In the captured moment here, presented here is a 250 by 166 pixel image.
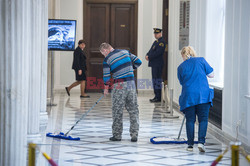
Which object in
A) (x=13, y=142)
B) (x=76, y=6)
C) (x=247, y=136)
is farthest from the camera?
(x=76, y=6)

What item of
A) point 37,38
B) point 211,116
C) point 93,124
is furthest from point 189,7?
point 37,38

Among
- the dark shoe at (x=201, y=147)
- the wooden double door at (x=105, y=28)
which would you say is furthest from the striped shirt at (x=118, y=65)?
the wooden double door at (x=105, y=28)

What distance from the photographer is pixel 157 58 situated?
40.9 feet

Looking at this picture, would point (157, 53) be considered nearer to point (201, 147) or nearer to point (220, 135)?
point (220, 135)

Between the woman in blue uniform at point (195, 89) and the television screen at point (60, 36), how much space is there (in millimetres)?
5113

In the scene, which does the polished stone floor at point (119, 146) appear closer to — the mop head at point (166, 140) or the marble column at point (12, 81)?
the mop head at point (166, 140)

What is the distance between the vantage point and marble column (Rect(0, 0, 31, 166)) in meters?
3.94

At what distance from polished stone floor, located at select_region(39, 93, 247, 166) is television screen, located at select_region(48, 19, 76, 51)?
1578mm

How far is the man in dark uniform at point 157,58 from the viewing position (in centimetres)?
1228

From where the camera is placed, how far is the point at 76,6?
14.4m

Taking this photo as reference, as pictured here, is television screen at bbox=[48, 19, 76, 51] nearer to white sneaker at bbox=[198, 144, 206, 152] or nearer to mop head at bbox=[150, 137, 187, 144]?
mop head at bbox=[150, 137, 187, 144]

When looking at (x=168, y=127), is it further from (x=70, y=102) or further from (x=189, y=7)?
(x=70, y=102)

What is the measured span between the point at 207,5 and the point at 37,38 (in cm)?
403

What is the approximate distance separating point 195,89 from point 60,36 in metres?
5.39
